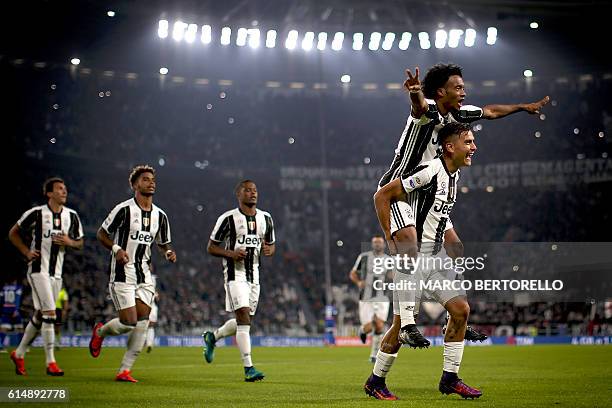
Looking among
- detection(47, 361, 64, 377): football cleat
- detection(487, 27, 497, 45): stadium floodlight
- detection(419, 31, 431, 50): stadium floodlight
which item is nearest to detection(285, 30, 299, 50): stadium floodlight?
detection(419, 31, 431, 50): stadium floodlight

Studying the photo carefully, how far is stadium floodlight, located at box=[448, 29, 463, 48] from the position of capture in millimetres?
36094

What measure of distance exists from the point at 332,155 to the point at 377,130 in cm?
314

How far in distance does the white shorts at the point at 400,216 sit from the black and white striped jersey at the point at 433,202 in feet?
0.31

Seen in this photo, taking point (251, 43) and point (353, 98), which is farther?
point (353, 98)

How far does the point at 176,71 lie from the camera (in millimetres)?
41625

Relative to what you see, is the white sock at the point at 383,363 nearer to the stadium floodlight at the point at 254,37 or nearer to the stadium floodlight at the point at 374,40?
the stadium floodlight at the point at 254,37

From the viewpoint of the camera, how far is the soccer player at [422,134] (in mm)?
7926

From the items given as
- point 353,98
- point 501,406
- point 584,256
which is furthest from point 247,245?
point 353,98

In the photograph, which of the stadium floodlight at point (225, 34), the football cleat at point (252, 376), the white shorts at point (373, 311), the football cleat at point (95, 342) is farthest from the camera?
the stadium floodlight at point (225, 34)

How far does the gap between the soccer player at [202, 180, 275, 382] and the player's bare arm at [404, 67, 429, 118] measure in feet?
15.8

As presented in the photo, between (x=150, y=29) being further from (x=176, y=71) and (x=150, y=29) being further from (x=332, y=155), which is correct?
(x=332, y=155)

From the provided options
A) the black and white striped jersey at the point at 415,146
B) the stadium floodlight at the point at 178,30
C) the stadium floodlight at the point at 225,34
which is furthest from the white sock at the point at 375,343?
the stadium floodlight at the point at 225,34

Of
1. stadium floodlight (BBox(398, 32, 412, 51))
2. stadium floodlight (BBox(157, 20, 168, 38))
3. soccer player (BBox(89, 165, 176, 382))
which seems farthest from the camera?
stadium floodlight (BBox(398, 32, 412, 51))

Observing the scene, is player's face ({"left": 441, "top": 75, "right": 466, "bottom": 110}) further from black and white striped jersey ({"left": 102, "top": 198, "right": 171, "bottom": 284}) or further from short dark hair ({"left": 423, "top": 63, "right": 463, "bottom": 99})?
black and white striped jersey ({"left": 102, "top": 198, "right": 171, "bottom": 284})
